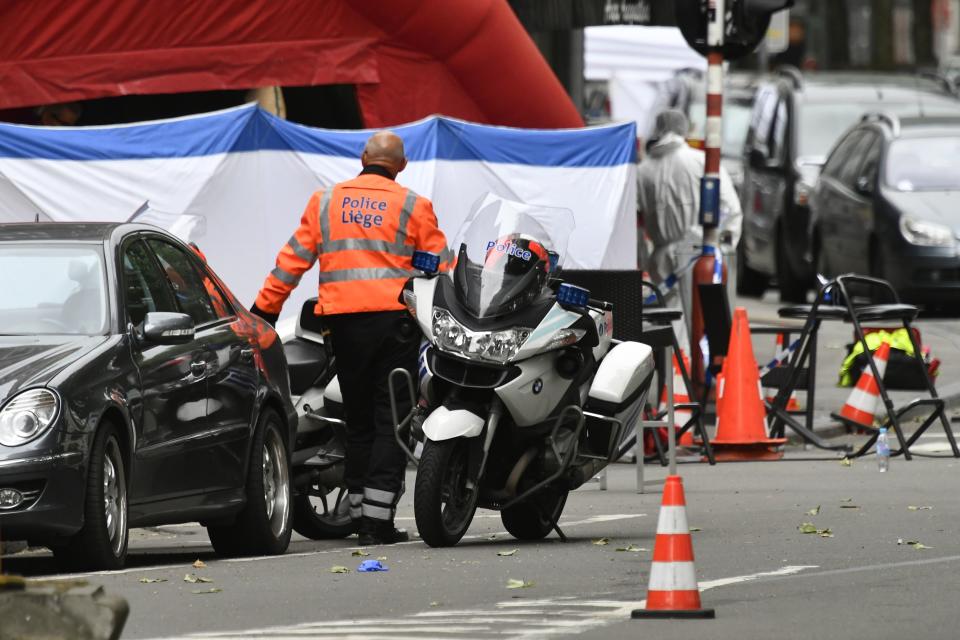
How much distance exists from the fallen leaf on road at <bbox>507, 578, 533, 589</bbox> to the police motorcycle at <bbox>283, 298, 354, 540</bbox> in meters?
2.42

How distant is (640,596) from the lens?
8.26 metres

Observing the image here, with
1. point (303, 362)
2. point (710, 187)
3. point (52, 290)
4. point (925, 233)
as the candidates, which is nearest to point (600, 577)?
point (52, 290)

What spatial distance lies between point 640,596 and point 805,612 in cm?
70

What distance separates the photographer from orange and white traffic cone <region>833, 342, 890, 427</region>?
49.6 ft

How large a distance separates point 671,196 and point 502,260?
8.81 meters

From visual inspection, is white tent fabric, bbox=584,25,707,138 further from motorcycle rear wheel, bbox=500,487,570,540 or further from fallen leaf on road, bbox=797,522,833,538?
motorcycle rear wheel, bbox=500,487,570,540

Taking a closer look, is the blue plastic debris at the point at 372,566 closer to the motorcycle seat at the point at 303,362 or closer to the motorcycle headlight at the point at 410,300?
the motorcycle headlight at the point at 410,300

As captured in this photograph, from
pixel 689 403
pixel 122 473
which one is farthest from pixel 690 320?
pixel 122 473

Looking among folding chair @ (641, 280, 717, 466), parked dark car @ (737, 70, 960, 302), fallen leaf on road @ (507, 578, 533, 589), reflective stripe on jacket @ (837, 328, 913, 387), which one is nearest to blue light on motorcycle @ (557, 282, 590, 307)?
fallen leaf on road @ (507, 578, 533, 589)

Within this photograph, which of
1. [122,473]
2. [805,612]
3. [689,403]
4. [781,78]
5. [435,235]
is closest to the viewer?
[805,612]

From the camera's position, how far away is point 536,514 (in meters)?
10.4

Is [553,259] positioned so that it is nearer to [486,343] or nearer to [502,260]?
[502,260]

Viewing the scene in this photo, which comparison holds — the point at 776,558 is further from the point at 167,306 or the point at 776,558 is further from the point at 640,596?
the point at 167,306

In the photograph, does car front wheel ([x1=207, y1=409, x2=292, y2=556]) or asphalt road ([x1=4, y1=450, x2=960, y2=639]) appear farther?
car front wheel ([x1=207, y1=409, x2=292, y2=556])
